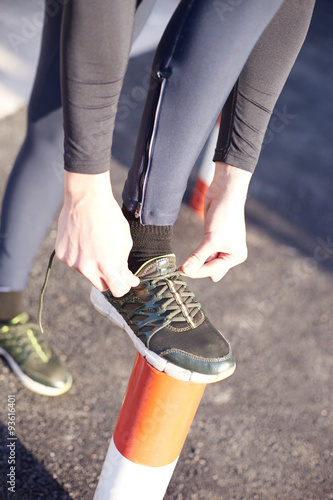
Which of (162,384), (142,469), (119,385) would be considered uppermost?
(162,384)

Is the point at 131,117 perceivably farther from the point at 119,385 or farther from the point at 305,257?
the point at 119,385

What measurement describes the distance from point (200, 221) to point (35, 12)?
2.11 meters

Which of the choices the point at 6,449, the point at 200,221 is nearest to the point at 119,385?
the point at 6,449

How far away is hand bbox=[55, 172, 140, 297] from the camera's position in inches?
32.6

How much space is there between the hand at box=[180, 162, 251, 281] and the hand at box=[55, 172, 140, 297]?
0.52ft

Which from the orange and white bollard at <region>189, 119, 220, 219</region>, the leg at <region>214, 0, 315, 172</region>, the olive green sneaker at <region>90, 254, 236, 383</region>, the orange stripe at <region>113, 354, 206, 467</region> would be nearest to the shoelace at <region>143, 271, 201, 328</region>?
the olive green sneaker at <region>90, 254, 236, 383</region>

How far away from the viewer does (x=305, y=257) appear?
2090mm

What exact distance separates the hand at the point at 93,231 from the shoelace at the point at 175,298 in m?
0.11

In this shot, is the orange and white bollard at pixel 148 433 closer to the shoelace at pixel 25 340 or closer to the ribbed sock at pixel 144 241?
the ribbed sock at pixel 144 241

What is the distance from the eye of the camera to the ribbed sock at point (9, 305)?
134 centimetres

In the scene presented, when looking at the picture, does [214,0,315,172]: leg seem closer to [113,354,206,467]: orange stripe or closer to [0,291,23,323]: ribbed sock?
[113,354,206,467]: orange stripe

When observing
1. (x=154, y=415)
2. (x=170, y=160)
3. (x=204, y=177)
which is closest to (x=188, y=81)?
(x=170, y=160)

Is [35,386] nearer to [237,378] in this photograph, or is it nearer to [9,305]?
[9,305]

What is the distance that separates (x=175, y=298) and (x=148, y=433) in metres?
0.25
